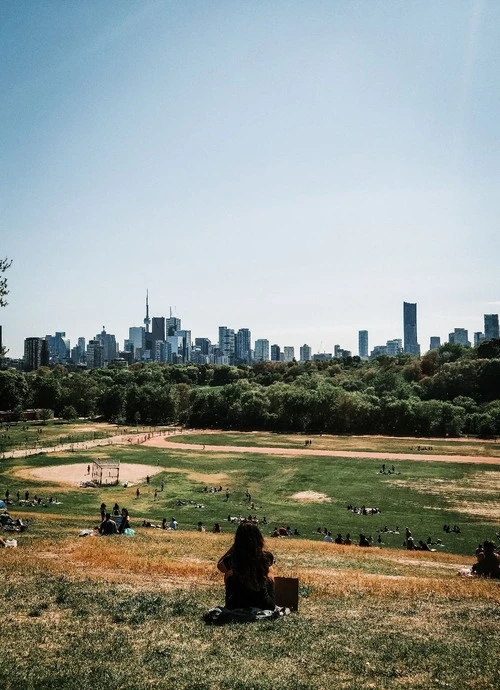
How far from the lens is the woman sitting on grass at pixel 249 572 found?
11023 millimetres

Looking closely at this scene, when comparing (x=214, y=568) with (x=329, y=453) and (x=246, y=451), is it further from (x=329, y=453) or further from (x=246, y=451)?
(x=246, y=451)

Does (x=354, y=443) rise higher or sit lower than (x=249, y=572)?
lower

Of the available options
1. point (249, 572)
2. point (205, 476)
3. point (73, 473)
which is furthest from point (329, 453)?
point (249, 572)

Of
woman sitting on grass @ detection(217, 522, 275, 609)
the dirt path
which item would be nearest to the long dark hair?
woman sitting on grass @ detection(217, 522, 275, 609)

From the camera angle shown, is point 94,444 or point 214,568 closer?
point 214,568

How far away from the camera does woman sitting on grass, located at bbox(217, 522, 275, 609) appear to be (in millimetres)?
11023

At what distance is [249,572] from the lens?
11039 millimetres

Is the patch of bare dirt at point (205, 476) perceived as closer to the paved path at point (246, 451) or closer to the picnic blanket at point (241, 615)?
the paved path at point (246, 451)

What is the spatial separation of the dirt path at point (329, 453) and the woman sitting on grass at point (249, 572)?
77136 mm

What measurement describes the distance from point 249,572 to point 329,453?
84.4m

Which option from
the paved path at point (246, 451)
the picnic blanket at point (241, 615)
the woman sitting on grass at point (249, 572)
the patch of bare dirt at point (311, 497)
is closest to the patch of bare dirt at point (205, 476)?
the patch of bare dirt at point (311, 497)

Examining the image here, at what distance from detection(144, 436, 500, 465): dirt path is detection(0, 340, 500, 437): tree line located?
2835 cm

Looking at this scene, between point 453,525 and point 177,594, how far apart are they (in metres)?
38.8

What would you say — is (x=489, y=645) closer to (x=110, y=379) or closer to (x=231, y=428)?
(x=231, y=428)
